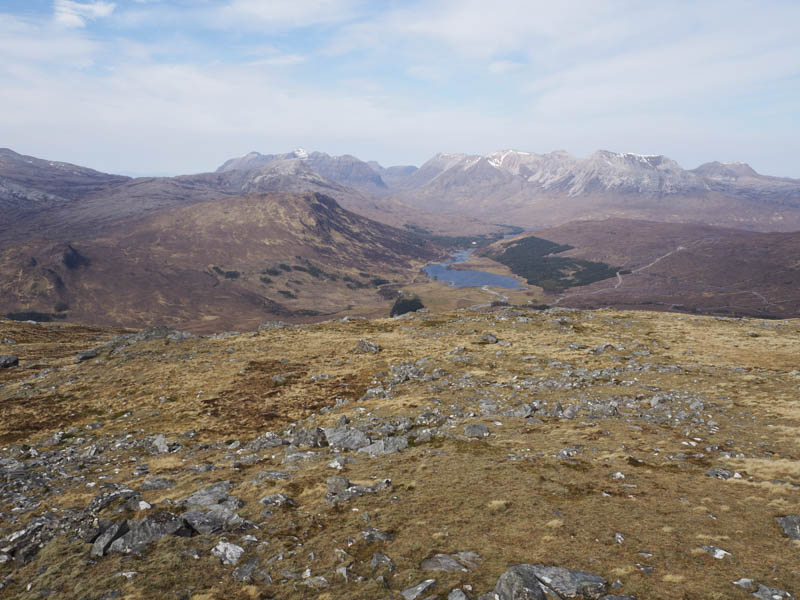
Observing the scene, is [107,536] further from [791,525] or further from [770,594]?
[791,525]

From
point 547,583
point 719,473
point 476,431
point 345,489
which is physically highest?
point 547,583

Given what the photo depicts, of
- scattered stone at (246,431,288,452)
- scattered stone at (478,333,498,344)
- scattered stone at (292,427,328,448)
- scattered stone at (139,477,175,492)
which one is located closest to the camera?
scattered stone at (139,477,175,492)

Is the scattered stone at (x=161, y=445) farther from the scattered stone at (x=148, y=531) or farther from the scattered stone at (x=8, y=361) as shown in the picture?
the scattered stone at (x=8, y=361)

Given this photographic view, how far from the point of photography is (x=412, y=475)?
24312 mm

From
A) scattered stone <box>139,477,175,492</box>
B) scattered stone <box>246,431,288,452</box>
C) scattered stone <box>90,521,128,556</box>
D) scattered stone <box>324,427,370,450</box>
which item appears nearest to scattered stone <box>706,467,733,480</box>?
scattered stone <box>324,427,370,450</box>

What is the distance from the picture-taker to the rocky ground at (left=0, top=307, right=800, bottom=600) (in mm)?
15453

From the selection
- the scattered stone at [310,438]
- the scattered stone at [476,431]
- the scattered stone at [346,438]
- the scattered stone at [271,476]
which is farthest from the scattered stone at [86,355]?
the scattered stone at [476,431]

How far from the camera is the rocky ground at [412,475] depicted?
50.7 ft

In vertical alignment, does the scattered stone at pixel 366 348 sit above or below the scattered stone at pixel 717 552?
below

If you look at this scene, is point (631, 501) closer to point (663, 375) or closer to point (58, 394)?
point (663, 375)

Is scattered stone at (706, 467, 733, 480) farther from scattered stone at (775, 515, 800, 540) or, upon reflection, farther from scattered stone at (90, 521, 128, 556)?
scattered stone at (90, 521, 128, 556)

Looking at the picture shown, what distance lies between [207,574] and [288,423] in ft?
73.7

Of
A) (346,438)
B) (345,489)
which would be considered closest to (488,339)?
(346,438)

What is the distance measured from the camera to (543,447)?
28000mm
